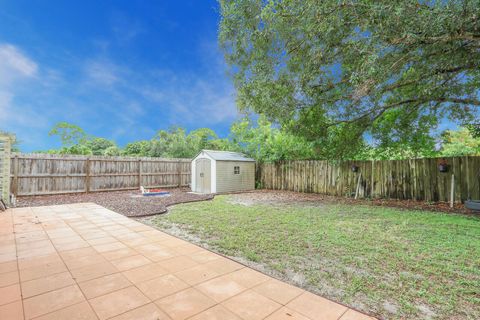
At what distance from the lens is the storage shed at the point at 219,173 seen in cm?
1027

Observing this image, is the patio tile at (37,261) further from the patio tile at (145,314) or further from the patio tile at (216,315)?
the patio tile at (216,315)

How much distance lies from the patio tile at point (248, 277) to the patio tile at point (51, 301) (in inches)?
51.0

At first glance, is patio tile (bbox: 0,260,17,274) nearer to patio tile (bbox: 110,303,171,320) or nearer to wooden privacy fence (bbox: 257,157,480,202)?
patio tile (bbox: 110,303,171,320)

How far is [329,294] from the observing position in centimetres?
199

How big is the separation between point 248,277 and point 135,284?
3.47 ft

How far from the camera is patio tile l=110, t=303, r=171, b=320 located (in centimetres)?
156

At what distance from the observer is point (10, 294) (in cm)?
185

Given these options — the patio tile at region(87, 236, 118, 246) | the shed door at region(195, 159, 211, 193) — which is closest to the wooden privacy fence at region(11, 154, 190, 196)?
the shed door at region(195, 159, 211, 193)

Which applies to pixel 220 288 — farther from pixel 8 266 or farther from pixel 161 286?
pixel 8 266

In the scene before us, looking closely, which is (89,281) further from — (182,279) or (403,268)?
(403,268)

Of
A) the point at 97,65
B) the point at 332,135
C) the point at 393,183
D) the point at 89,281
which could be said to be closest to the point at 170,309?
the point at 89,281

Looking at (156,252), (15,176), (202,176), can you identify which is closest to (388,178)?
(202,176)

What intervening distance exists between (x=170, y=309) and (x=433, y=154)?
9939 millimetres

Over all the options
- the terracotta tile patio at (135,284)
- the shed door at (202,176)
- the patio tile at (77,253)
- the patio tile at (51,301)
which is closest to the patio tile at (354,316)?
the terracotta tile patio at (135,284)
